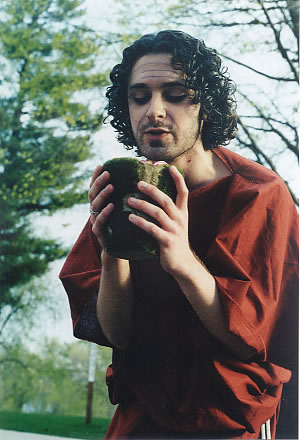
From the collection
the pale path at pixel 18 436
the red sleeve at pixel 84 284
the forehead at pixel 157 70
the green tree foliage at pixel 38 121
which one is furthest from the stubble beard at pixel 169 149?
the pale path at pixel 18 436

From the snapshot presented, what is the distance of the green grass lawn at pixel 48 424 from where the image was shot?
2.50m

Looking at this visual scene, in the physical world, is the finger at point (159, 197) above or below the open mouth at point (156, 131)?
below

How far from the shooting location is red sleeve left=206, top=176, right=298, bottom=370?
65.7 inches

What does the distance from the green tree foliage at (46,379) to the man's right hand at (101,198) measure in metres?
1.26

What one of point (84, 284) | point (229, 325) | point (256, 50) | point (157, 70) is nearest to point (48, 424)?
point (84, 284)

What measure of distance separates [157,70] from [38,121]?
4.08ft

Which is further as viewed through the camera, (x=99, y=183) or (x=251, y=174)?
(x=251, y=174)

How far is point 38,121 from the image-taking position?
9.96 ft

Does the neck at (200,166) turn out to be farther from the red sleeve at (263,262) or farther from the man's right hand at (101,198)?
the man's right hand at (101,198)

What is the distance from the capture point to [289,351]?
6.03 ft

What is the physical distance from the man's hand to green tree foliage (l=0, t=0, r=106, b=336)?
4.38 ft

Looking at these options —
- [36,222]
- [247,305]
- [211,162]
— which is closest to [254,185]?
[211,162]

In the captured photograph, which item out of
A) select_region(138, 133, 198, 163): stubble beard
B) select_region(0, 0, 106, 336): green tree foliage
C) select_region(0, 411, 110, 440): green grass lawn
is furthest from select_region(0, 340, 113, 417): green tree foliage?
select_region(138, 133, 198, 163): stubble beard

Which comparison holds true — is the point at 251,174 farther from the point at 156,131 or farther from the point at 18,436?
the point at 18,436
